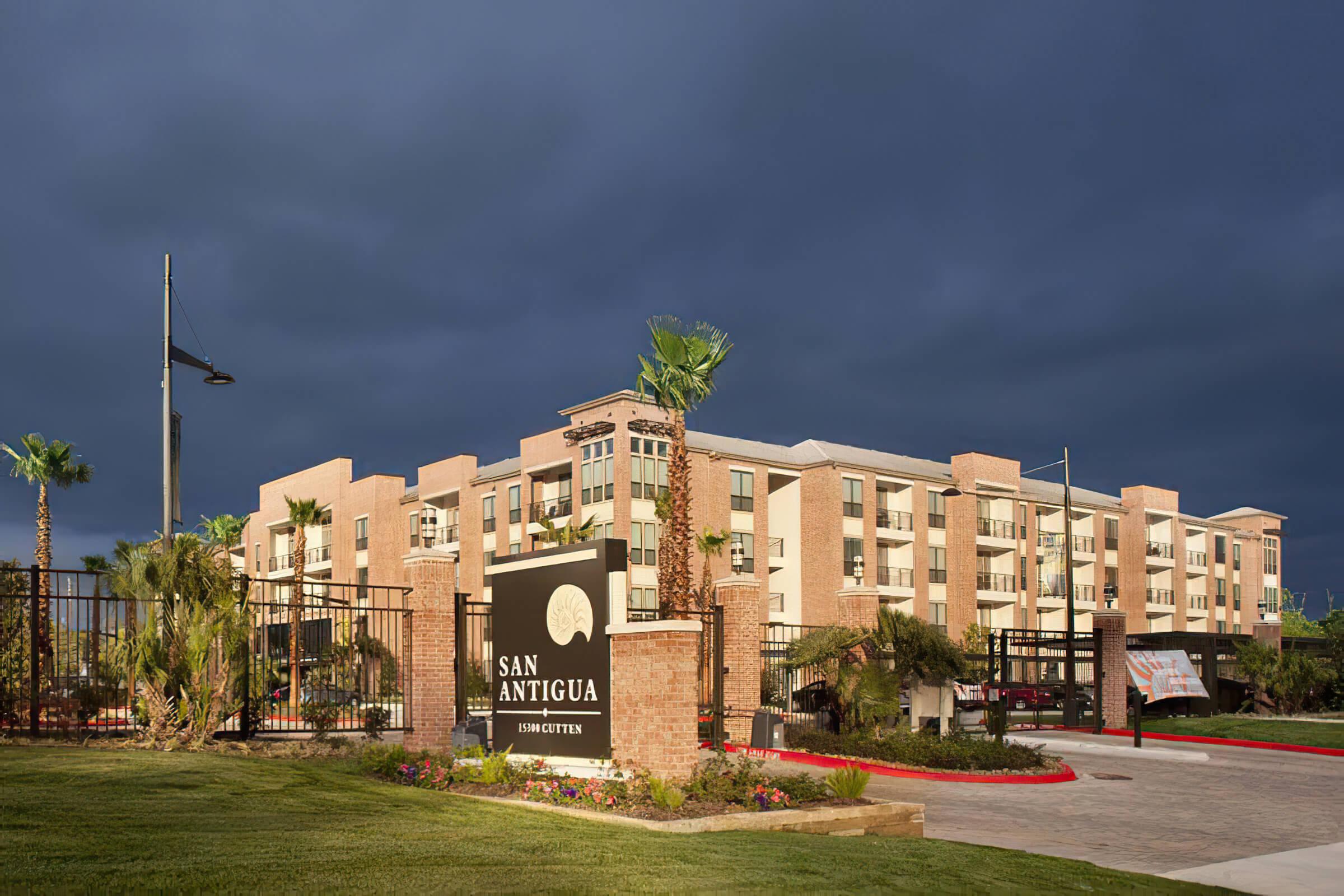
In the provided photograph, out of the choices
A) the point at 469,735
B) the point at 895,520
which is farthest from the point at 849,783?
the point at 895,520

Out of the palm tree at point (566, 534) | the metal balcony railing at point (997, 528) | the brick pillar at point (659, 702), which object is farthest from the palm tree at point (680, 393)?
the metal balcony railing at point (997, 528)

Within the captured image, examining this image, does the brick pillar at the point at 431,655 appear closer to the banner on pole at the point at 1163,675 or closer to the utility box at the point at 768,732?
the utility box at the point at 768,732

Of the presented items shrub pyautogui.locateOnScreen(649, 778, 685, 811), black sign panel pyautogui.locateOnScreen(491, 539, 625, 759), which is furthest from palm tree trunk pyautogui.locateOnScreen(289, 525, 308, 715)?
shrub pyautogui.locateOnScreen(649, 778, 685, 811)

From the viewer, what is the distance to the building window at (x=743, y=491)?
58281 mm

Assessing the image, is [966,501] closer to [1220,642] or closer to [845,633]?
[1220,642]

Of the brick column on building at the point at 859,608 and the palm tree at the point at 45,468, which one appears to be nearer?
the brick column on building at the point at 859,608

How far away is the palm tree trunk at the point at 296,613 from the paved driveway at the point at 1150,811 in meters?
8.40

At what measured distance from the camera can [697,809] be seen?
37.6ft

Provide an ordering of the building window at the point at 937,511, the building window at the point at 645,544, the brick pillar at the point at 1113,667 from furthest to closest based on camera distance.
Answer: the building window at the point at 937,511
the building window at the point at 645,544
the brick pillar at the point at 1113,667

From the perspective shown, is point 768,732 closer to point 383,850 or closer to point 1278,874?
point 1278,874

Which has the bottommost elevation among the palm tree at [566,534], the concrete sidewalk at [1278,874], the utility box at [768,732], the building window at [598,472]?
the utility box at [768,732]

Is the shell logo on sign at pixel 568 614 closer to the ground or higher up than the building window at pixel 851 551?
higher up

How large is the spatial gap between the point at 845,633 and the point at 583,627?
885cm

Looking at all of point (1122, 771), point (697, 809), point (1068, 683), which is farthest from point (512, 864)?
point (1068, 683)
